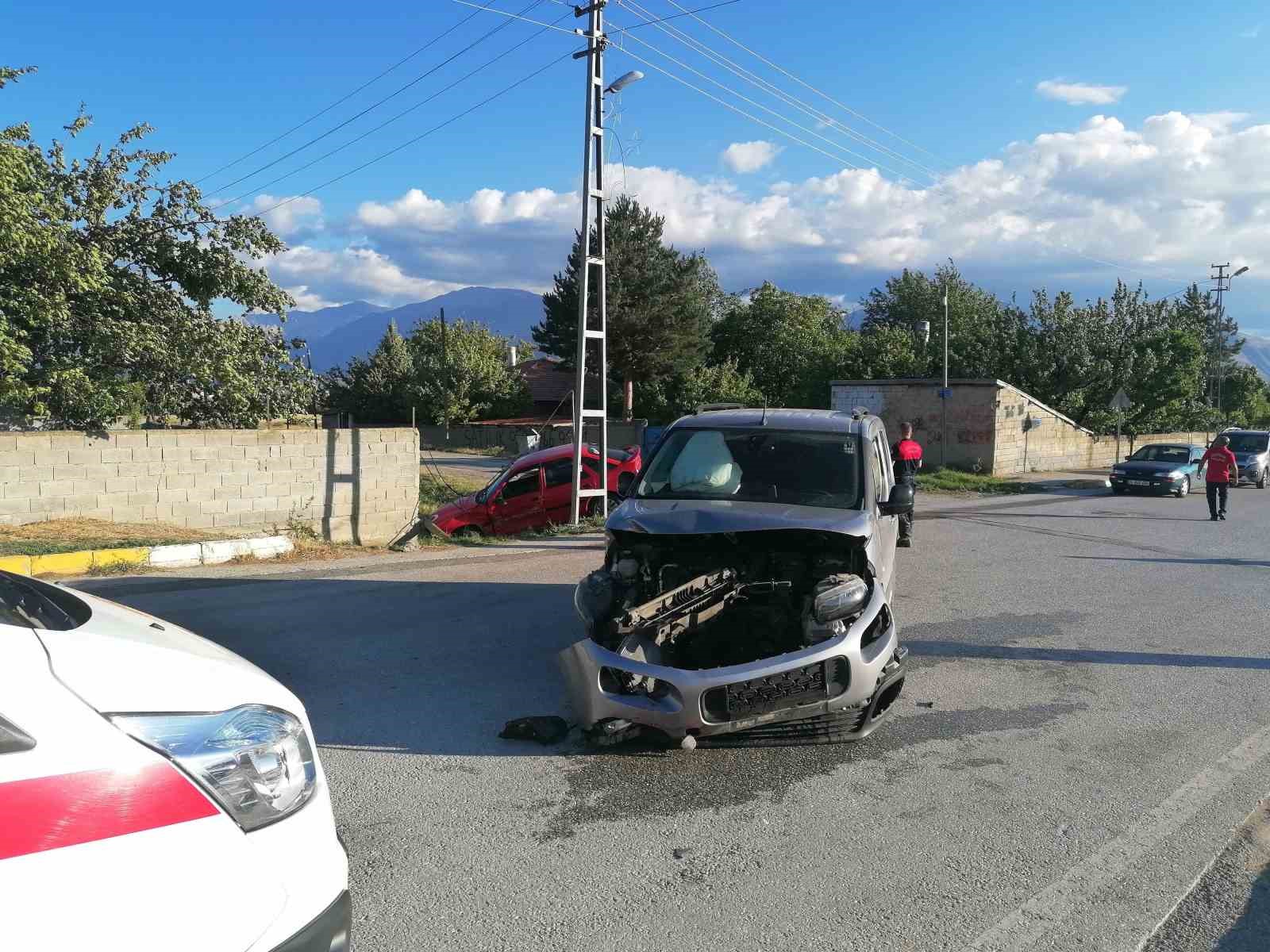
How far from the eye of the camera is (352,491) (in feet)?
46.3

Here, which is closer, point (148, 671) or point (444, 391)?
point (148, 671)

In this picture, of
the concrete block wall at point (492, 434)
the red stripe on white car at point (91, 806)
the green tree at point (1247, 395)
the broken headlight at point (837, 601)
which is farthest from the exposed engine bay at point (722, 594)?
the green tree at point (1247, 395)

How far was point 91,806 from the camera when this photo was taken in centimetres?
188

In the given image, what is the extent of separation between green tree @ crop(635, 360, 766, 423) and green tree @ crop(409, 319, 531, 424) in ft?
32.4

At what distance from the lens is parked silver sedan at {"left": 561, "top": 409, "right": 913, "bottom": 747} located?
4.62 meters

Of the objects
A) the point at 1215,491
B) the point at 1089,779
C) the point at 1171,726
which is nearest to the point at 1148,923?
the point at 1089,779

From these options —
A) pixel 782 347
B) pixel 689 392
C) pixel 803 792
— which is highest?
pixel 782 347

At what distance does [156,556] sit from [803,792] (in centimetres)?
839

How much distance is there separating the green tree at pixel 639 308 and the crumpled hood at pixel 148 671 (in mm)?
37890

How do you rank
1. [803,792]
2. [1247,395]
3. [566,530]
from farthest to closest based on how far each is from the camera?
[1247,395]
[566,530]
[803,792]

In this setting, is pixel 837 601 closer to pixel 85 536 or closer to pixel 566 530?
pixel 85 536

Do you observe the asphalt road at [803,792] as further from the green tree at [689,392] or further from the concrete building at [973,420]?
the green tree at [689,392]

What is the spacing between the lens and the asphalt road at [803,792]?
135 inches

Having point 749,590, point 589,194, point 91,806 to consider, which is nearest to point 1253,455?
point 589,194
